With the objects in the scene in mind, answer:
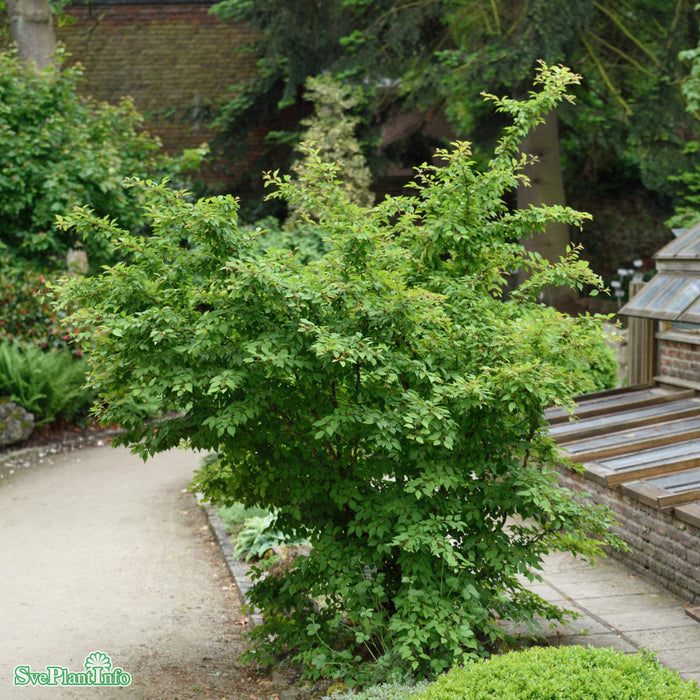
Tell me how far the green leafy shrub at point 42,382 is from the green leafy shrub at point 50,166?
1.76 metres

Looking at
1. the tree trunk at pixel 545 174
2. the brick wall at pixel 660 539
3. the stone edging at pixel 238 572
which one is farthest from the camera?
the tree trunk at pixel 545 174

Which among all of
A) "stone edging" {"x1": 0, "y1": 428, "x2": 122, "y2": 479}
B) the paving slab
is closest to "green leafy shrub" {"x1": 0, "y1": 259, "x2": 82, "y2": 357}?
"stone edging" {"x1": 0, "y1": 428, "x2": 122, "y2": 479}

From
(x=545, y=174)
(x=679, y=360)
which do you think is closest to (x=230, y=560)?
(x=679, y=360)

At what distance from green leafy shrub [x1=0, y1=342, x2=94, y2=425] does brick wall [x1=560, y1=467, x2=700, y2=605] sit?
7840 mm

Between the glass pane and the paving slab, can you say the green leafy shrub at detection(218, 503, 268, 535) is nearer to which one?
the paving slab

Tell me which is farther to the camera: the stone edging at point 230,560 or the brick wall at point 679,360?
the brick wall at point 679,360

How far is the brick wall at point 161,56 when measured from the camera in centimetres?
2142

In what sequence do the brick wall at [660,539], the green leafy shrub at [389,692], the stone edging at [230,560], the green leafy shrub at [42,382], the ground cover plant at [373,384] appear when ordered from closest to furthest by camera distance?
the green leafy shrub at [389,692]
the ground cover plant at [373,384]
the brick wall at [660,539]
the stone edging at [230,560]
the green leafy shrub at [42,382]

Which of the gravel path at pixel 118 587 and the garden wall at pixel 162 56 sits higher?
the garden wall at pixel 162 56

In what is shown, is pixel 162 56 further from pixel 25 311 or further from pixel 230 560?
pixel 230 560

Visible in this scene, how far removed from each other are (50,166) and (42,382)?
135 inches

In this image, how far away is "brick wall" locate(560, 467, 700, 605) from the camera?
20.2 feet

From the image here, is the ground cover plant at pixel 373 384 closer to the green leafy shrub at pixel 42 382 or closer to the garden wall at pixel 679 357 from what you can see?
the garden wall at pixel 679 357

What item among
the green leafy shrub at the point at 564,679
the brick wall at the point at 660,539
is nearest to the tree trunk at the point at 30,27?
the brick wall at the point at 660,539
